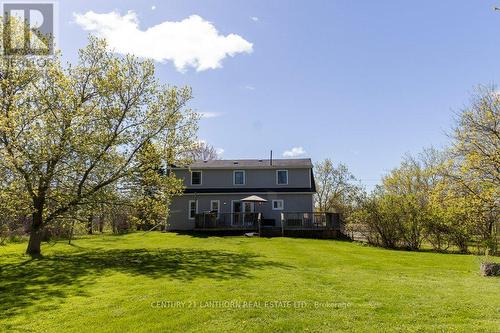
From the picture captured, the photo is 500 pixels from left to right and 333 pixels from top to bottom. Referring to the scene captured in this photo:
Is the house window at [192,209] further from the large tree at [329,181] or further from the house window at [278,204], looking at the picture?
the large tree at [329,181]

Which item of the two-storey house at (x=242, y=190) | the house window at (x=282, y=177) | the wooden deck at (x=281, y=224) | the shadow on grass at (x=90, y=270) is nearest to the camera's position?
the shadow on grass at (x=90, y=270)

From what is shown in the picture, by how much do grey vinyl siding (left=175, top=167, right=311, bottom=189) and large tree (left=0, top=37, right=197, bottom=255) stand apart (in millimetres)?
11495

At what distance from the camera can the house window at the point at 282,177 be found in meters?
31.2

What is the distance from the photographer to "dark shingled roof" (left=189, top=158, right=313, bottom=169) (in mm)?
31278

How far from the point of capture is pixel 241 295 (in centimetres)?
789

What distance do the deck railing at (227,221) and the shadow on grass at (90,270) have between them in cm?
1145

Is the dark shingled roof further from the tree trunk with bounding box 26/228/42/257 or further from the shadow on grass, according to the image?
the shadow on grass

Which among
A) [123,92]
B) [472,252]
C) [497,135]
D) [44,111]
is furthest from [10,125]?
[472,252]

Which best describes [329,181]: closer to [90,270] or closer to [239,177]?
[239,177]

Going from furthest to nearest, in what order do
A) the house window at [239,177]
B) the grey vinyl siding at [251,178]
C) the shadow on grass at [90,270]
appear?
the house window at [239,177]
the grey vinyl siding at [251,178]
the shadow on grass at [90,270]

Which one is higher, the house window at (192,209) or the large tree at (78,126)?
the large tree at (78,126)

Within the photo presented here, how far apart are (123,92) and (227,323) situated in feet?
49.6

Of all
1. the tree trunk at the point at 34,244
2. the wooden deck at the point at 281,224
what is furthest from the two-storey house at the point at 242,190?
the tree trunk at the point at 34,244

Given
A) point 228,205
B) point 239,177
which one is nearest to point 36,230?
point 228,205
